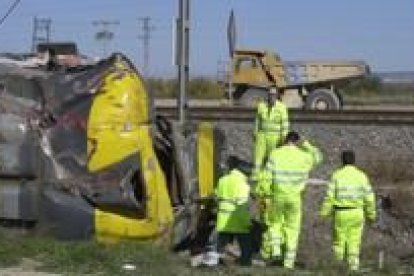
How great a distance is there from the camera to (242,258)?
13.4 metres

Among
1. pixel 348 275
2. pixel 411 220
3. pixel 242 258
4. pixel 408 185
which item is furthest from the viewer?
pixel 408 185

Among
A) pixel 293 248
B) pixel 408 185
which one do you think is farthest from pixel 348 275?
pixel 408 185

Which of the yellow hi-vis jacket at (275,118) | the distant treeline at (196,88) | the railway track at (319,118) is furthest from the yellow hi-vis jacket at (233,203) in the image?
the distant treeline at (196,88)

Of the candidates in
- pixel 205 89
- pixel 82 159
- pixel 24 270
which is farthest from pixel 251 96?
pixel 205 89

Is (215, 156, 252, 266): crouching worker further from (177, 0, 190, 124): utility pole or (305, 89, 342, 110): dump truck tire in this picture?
(305, 89, 342, 110): dump truck tire

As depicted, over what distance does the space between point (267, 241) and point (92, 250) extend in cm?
237

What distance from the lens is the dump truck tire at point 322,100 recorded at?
134ft

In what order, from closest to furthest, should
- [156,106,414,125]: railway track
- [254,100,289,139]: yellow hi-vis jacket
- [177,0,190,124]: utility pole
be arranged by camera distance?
1. [177,0,190,124]: utility pole
2. [254,100,289,139]: yellow hi-vis jacket
3. [156,106,414,125]: railway track

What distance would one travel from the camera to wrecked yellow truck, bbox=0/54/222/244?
12.1 metres

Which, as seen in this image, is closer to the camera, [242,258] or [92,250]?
[92,250]

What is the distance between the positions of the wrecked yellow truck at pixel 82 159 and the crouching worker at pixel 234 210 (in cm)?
77

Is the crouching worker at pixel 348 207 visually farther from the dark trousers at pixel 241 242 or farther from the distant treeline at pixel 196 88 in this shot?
the distant treeline at pixel 196 88

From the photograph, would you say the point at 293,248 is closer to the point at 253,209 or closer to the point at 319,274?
the point at 319,274

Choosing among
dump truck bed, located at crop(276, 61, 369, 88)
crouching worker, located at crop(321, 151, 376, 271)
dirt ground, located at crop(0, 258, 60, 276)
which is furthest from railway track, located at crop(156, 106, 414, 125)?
dump truck bed, located at crop(276, 61, 369, 88)
